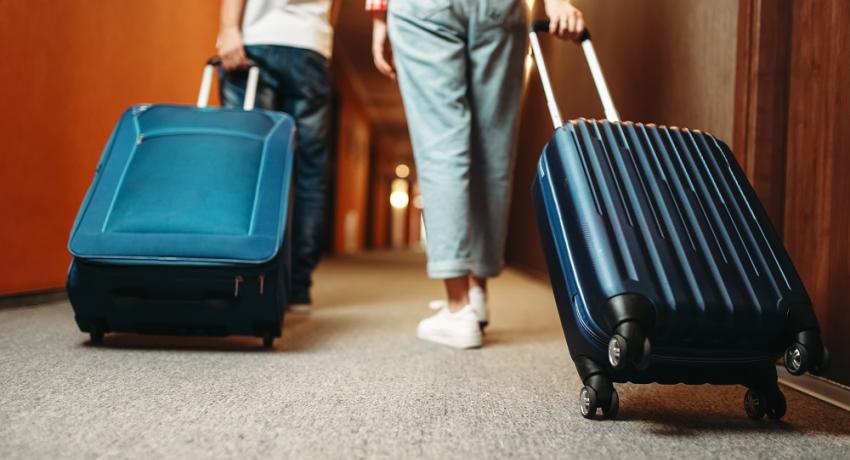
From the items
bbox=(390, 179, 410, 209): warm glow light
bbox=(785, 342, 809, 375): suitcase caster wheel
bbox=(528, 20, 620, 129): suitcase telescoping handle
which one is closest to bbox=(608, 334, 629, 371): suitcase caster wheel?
bbox=(785, 342, 809, 375): suitcase caster wheel

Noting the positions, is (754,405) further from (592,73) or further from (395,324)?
(395,324)

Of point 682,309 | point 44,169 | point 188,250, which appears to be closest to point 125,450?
point 188,250

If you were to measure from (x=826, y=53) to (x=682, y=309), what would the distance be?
65 centimetres

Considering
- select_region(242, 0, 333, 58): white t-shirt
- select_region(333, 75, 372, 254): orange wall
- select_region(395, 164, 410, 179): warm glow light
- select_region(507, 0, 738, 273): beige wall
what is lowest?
select_region(395, 164, 410, 179): warm glow light

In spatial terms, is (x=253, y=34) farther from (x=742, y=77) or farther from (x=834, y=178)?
(x=834, y=178)

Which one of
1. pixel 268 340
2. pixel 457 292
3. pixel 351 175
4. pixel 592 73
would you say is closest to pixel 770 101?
pixel 592 73

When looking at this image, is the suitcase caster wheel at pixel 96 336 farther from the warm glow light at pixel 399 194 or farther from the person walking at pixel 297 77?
the warm glow light at pixel 399 194

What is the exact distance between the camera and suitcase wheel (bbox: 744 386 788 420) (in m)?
0.94

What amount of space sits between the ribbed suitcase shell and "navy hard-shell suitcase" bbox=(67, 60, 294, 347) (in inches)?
22.7

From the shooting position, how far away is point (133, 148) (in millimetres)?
1416

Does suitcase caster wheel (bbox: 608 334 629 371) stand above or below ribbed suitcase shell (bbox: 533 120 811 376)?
below

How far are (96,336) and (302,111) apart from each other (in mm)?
923

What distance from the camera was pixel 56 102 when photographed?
2.07 metres

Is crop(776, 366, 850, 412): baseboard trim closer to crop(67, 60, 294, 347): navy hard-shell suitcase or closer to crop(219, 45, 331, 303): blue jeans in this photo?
crop(67, 60, 294, 347): navy hard-shell suitcase
